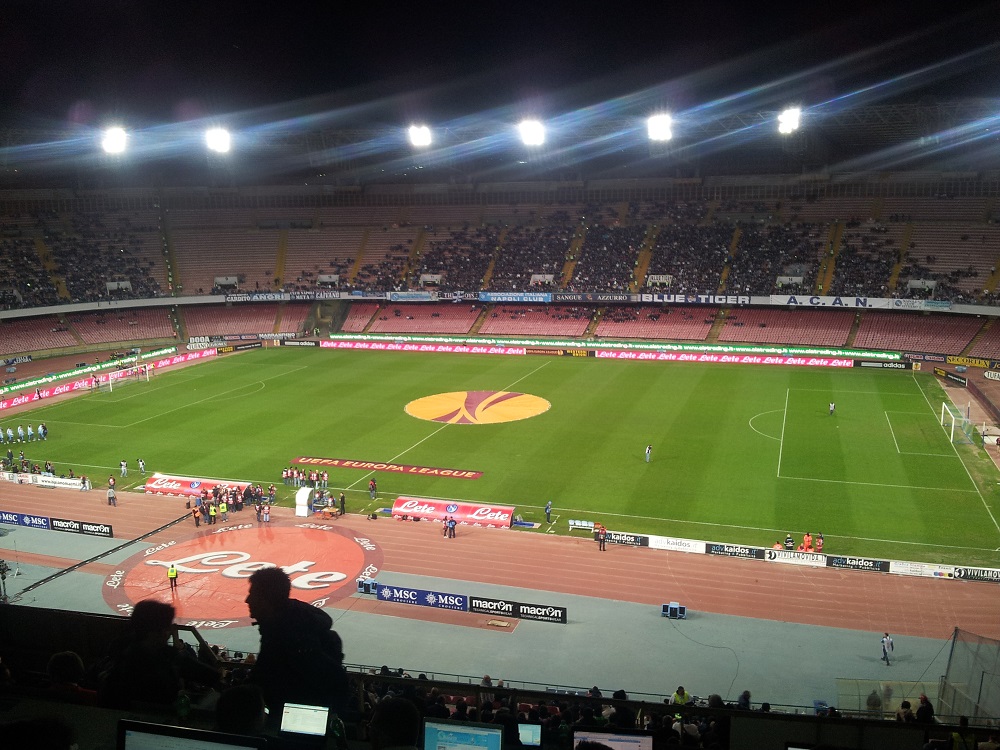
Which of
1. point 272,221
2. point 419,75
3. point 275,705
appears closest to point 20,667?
point 275,705

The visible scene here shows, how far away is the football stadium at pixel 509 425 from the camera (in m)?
9.07

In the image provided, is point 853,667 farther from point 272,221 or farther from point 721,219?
point 272,221

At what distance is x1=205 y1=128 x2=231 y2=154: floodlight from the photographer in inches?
2502

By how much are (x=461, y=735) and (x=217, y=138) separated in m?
66.2

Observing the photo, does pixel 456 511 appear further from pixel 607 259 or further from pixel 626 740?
pixel 607 259

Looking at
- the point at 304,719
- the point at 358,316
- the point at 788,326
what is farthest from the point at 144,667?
the point at 358,316

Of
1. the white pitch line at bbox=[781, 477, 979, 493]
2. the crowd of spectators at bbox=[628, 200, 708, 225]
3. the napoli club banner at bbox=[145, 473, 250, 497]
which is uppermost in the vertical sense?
the crowd of spectators at bbox=[628, 200, 708, 225]

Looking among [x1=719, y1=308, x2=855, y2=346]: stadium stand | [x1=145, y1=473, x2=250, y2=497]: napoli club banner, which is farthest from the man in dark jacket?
[x1=719, y1=308, x2=855, y2=346]: stadium stand

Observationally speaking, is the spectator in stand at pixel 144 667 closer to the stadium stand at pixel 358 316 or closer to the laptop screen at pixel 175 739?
the laptop screen at pixel 175 739

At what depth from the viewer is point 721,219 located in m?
77.9

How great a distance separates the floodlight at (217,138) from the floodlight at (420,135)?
1511cm

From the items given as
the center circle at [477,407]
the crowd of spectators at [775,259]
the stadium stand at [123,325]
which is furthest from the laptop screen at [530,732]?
the stadium stand at [123,325]

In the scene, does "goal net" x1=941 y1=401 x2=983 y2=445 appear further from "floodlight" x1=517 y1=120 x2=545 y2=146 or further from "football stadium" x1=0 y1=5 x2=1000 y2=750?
"floodlight" x1=517 y1=120 x2=545 y2=146

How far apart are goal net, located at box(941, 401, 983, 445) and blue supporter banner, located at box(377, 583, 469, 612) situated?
92.7 feet
